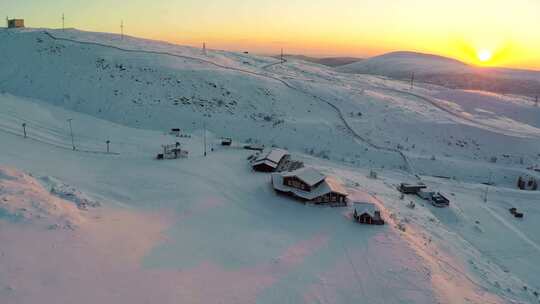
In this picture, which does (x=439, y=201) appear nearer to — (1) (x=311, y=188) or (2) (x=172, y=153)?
(1) (x=311, y=188)

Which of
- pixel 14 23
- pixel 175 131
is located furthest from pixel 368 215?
pixel 14 23

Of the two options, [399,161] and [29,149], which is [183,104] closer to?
[29,149]

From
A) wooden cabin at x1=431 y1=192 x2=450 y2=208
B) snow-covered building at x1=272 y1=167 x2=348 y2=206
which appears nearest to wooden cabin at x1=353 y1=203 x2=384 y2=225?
snow-covered building at x1=272 y1=167 x2=348 y2=206

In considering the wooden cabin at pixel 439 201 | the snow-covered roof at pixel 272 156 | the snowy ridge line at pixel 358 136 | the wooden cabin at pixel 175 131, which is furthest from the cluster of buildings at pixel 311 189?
the wooden cabin at pixel 175 131

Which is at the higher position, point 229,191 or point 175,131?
point 175,131

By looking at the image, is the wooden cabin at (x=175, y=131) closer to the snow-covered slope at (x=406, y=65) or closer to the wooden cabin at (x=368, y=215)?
the wooden cabin at (x=368, y=215)
